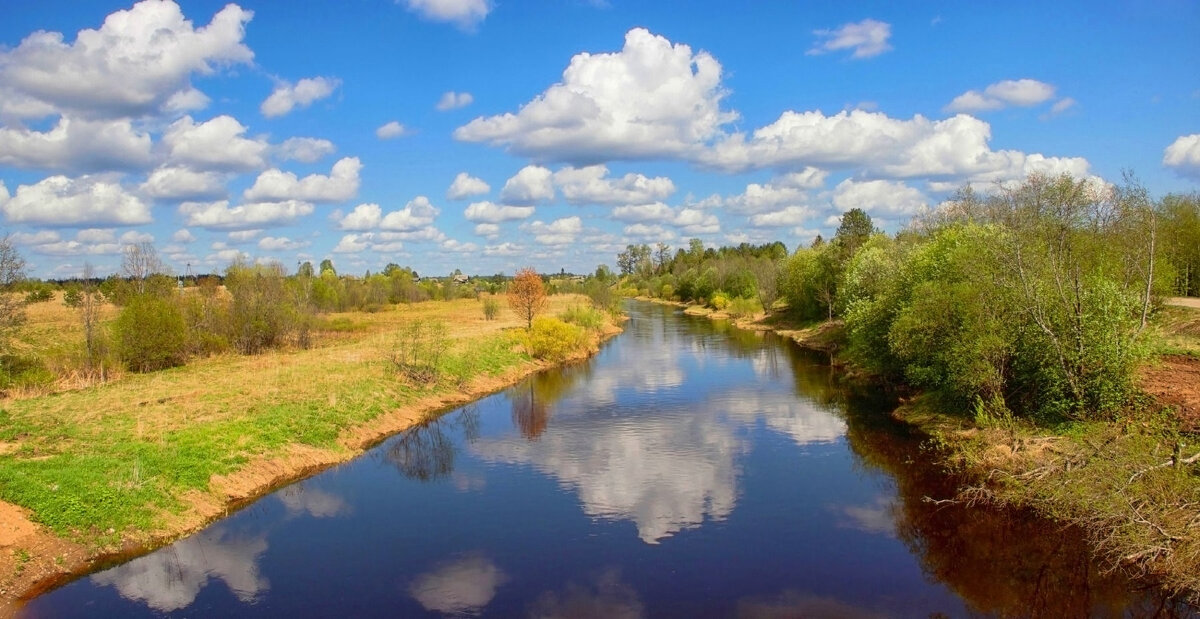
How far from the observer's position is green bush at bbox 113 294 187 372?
128 ft

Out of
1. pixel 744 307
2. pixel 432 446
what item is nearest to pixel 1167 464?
pixel 432 446

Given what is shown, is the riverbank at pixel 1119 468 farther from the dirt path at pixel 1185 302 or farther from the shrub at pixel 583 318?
the shrub at pixel 583 318

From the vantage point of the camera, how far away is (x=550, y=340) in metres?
52.8

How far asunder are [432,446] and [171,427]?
9771mm

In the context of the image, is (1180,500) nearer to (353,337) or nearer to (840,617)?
(840,617)

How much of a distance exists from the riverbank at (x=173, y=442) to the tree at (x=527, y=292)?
19.6 m

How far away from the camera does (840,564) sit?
17203 mm

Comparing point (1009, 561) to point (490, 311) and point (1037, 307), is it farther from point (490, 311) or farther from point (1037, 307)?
point (490, 311)

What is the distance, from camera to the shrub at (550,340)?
5272cm

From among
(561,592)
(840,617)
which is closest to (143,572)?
(561,592)

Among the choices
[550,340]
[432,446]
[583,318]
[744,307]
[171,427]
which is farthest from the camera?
[744,307]

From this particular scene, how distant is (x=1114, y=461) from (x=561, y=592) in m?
14.6

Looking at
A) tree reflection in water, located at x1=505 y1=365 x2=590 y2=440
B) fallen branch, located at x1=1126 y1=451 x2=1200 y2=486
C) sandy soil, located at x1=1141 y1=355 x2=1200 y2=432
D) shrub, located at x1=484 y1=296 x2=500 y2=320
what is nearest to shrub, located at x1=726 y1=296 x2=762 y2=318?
shrub, located at x1=484 y1=296 x2=500 y2=320

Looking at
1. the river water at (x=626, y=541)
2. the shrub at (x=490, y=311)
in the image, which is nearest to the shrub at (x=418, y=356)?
the river water at (x=626, y=541)
